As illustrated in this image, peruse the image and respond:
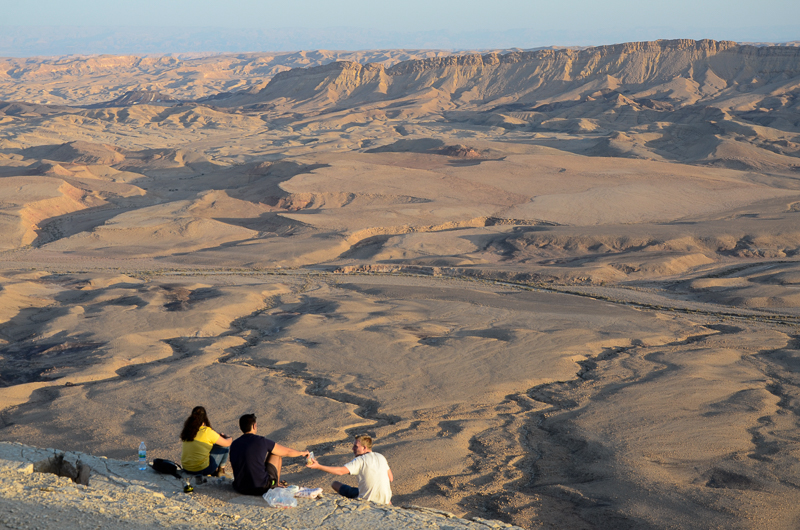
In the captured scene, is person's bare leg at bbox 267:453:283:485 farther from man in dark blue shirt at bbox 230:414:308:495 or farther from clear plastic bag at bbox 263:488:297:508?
clear plastic bag at bbox 263:488:297:508

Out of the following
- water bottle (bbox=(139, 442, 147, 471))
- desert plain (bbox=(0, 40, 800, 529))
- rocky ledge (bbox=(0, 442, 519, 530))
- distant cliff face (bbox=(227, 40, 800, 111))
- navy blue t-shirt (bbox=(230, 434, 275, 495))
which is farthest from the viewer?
distant cliff face (bbox=(227, 40, 800, 111))

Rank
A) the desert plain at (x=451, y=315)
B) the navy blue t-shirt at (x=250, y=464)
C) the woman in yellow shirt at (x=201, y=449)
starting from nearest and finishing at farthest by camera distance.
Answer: the navy blue t-shirt at (x=250, y=464), the woman in yellow shirt at (x=201, y=449), the desert plain at (x=451, y=315)

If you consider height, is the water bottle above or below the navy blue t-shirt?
below

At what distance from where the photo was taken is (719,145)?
50.2m

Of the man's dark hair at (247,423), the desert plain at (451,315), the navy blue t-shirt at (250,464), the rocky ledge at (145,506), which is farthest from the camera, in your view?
the desert plain at (451,315)

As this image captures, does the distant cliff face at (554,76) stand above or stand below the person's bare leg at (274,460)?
above

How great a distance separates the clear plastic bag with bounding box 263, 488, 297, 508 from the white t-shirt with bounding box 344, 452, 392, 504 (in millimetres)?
540

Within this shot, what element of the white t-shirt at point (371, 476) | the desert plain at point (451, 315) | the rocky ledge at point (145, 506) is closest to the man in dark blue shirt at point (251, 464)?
the rocky ledge at point (145, 506)

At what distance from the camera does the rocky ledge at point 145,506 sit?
16.5ft

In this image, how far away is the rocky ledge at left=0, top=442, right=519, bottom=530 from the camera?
5020mm

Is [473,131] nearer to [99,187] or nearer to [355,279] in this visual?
[99,187]

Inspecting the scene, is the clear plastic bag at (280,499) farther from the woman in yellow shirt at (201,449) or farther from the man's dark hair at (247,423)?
the woman in yellow shirt at (201,449)

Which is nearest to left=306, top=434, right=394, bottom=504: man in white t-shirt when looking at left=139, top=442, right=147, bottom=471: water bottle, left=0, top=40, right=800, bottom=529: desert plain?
left=0, top=40, right=800, bottom=529: desert plain

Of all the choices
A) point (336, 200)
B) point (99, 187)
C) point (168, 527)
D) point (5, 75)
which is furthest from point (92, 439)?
point (5, 75)
